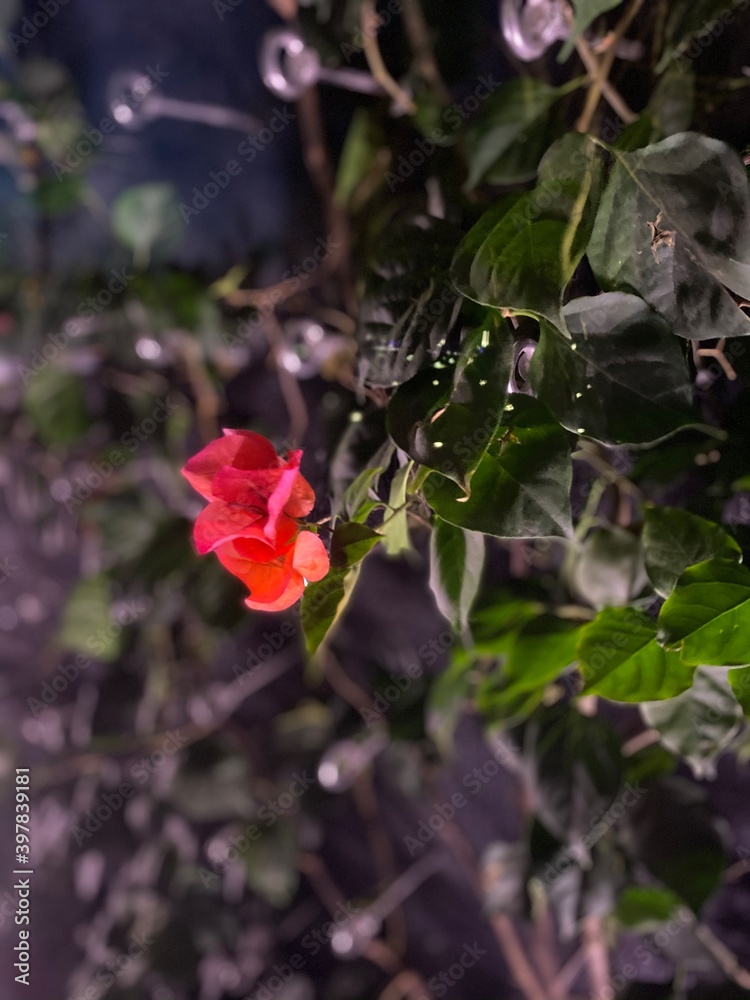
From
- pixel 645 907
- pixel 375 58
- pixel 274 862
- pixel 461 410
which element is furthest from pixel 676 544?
pixel 274 862

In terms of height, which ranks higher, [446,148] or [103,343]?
[446,148]

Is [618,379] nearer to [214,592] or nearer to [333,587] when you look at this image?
[333,587]

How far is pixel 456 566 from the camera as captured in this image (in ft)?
1.55

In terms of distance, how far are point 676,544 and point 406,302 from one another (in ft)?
0.80

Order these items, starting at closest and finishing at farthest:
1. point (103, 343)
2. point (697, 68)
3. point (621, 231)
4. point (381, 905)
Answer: point (621, 231)
point (697, 68)
point (103, 343)
point (381, 905)

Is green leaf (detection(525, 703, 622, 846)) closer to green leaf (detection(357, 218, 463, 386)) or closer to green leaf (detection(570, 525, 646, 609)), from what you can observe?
green leaf (detection(570, 525, 646, 609))

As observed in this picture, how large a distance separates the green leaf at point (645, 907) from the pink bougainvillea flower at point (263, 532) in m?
0.60

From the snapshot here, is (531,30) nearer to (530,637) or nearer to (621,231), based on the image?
(621,231)

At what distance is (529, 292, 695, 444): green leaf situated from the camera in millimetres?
398

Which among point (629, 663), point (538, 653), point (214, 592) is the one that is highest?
point (629, 663)

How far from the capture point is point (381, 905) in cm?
116

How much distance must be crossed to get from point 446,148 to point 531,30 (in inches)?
4.8

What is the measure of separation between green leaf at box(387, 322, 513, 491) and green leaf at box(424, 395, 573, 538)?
2 centimetres

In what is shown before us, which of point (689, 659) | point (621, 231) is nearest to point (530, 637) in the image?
point (689, 659)
